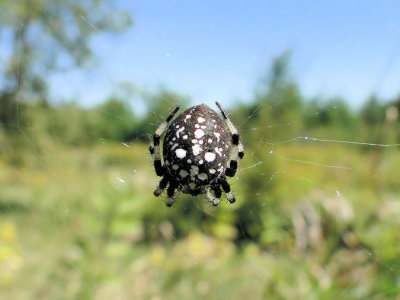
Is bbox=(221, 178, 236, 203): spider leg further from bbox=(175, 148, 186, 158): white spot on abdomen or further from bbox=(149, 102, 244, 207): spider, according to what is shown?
bbox=(175, 148, 186, 158): white spot on abdomen

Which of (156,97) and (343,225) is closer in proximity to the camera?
(156,97)

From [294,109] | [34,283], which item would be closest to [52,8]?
[294,109]

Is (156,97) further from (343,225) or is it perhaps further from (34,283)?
(34,283)

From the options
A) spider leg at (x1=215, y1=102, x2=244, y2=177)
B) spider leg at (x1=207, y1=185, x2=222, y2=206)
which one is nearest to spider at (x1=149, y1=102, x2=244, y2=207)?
spider leg at (x1=215, y1=102, x2=244, y2=177)

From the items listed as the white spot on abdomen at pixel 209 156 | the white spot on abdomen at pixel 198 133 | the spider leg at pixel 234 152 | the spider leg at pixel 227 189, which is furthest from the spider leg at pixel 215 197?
the white spot on abdomen at pixel 198 133

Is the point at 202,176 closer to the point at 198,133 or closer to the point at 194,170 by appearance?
the point at 194,170

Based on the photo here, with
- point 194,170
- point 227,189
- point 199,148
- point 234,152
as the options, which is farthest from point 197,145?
point 227,189
